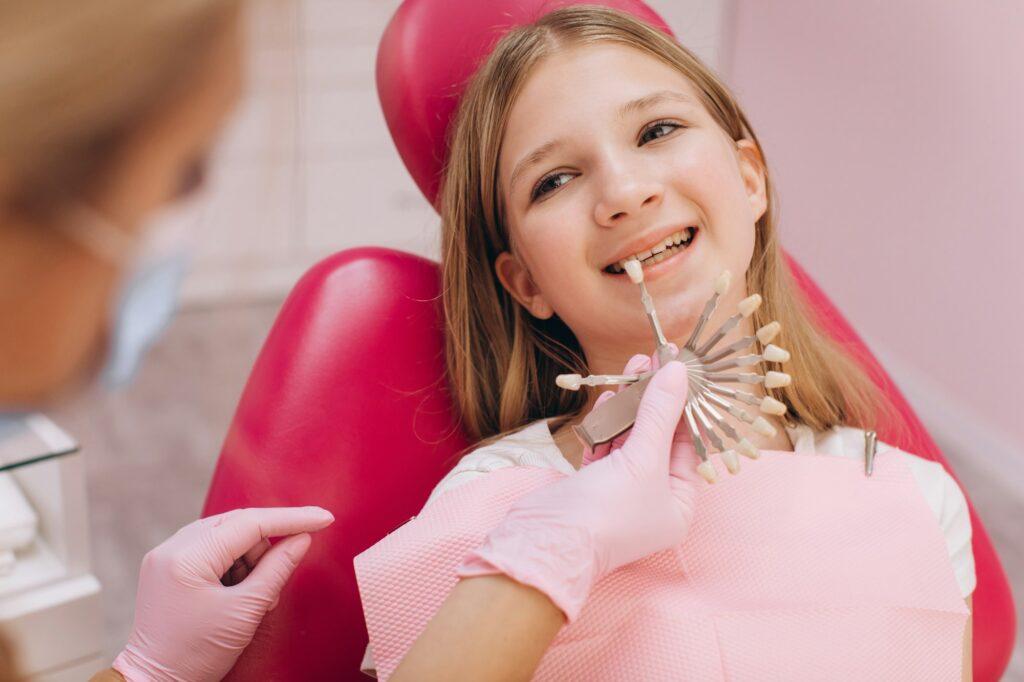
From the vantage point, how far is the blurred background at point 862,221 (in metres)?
2.35

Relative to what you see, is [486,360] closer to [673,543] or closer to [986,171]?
[673,543]

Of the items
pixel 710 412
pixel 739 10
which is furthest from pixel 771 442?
pixel 739 10

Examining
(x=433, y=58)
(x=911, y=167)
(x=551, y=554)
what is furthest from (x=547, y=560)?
(x=911, y=167)

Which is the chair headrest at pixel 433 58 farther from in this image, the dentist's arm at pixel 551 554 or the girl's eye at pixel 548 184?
the dentist's arm at pixel 551 554

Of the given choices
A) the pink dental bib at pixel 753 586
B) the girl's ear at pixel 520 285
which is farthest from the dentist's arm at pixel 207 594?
the girl's ear at pixel 520 285

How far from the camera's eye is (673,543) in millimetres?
1033

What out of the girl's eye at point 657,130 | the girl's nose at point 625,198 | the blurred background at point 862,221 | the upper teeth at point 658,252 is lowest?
the blurred background at point 862,221

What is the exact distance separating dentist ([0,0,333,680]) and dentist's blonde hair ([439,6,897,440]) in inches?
27.8

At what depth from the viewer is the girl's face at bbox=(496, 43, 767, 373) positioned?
1155 millimetres

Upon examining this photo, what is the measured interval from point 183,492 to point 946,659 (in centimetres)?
176

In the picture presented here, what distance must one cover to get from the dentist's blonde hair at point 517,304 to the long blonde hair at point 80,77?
0.78 metres

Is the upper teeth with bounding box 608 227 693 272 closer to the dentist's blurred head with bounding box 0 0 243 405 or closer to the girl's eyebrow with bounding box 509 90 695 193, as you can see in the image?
the girl's eyebrow with bounding box 509 90 695 193

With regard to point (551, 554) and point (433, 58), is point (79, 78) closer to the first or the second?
point (551, 554)

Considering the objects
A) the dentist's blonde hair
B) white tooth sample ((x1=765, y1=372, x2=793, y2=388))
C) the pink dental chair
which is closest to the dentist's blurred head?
white tooth sample ((x1=765, y1=372, x2=793, y2=388))
